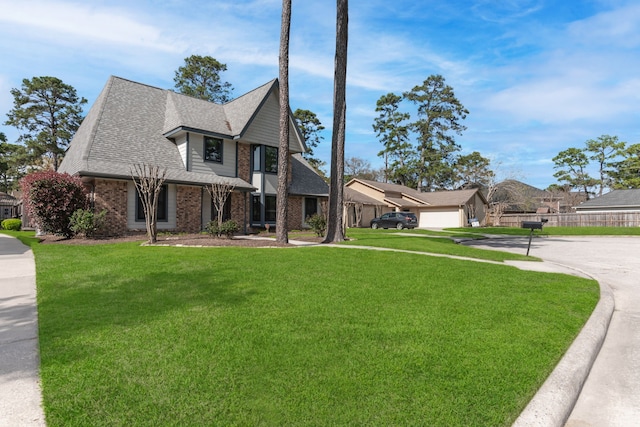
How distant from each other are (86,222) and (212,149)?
7.84 m

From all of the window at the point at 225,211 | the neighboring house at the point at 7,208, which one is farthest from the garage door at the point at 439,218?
the neighboring house at the point at 7,208

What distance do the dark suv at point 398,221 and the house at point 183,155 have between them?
10891 mm

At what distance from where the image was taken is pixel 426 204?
41625 mm

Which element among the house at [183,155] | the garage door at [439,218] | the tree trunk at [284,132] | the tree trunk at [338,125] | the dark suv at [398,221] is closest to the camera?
the tree trunk at [284,132]

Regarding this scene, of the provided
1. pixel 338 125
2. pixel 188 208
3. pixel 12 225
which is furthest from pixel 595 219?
pixel 12 225

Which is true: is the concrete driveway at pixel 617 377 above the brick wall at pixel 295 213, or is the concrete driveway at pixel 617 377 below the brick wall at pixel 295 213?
below

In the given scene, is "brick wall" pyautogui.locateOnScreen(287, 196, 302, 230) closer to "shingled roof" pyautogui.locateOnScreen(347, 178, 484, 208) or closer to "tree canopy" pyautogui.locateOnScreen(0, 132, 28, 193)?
"shingled roof" pyautogui.locateOnScreen(347, 178, 484, 208)

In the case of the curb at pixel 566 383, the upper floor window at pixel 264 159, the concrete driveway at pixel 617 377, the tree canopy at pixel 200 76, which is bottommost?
the concrete driveway at pixel 617 377

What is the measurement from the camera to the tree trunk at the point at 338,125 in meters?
14.8

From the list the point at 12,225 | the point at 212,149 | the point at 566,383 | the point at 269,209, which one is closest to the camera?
the point at 566,383

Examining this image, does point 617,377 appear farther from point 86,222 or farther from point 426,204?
point 426,204

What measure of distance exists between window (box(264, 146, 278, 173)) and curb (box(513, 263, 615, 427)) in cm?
1836

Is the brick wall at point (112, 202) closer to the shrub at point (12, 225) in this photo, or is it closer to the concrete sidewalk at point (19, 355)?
the concrete sidewalk at point (19, 355)

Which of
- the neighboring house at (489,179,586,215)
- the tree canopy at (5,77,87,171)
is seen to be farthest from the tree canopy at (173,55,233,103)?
the neighboring house at (489,179,586,215)
